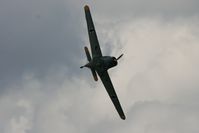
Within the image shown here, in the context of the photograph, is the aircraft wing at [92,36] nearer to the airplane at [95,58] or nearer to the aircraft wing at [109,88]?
the airplane at [95,58]

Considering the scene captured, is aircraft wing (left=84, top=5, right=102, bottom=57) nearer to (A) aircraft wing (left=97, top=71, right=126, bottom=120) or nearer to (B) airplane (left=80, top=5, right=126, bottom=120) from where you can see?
(B) airplane (left=80, top=5, right=126, bottom=120)

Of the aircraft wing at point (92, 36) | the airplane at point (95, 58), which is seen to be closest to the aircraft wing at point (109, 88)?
the airplane at point (95, 58)

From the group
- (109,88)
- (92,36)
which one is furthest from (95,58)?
(109,88)

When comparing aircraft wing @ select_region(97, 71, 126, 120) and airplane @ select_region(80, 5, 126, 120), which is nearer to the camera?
airplane @ select_region(80, 5, 126, 120)

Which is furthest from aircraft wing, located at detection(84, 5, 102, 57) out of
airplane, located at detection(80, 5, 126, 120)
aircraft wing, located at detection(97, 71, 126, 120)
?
aircraft wing, located at detection(97, 71, 126, 120)

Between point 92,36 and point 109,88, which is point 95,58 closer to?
point 92,36

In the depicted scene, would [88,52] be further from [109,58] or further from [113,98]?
[113,98]

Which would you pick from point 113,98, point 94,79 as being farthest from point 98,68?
point 113,98

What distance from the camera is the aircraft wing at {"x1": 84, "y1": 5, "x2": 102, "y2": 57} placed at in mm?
183375

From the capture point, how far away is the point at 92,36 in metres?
185

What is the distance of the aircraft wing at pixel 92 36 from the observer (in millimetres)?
183375

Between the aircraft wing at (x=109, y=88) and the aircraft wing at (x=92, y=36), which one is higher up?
the aircraft wing at (x=92, y=36)

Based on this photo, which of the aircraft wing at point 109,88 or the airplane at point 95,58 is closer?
A: the airplane at point 95,58

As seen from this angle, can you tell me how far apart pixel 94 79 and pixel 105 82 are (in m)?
7.44
